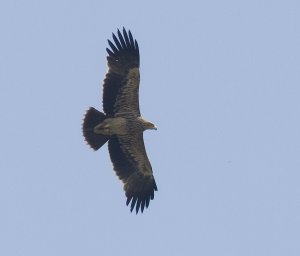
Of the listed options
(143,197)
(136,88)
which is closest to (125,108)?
(136,88)

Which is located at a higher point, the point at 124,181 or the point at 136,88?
the point at 136,88

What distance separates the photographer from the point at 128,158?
71.8 ft

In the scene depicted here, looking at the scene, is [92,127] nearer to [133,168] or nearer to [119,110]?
[119,110]

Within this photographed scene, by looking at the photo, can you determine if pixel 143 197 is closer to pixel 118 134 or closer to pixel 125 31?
pixel 118 134

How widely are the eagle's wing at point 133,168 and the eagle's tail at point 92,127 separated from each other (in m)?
0.52

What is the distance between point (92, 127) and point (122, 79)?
1.23 m

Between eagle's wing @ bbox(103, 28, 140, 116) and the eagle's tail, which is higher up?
eagle's wing @ bbox(103, 28, 140, 116)

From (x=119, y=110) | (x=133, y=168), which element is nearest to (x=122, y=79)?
(x=119, y=110)

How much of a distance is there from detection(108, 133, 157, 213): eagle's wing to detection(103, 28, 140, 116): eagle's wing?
0.81m

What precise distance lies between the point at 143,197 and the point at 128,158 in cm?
98

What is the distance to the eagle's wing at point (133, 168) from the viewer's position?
21703mm

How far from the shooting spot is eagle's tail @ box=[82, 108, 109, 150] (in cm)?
2088

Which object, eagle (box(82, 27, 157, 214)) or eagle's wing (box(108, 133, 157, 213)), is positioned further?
eagle's wing (box(108, 133, 157, 213))

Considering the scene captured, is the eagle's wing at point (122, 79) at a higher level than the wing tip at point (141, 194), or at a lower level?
higher
